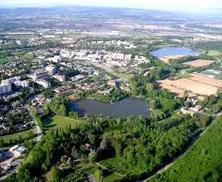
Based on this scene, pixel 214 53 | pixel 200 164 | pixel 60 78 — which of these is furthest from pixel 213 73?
pixel 200 164

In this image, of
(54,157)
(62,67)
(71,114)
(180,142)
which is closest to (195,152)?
(180,142)

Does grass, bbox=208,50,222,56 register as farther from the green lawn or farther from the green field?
the green lawn

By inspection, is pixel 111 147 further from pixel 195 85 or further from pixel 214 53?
pixel 214 53

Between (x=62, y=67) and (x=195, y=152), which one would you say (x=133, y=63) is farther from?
(x=195, y=152)

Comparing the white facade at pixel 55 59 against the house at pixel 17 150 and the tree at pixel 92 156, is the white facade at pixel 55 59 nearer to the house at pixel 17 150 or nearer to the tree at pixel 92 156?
the house at pixel 17 150

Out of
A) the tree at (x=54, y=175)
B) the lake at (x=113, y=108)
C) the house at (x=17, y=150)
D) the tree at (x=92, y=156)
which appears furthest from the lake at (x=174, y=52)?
the tree at (x=54, y=175)
